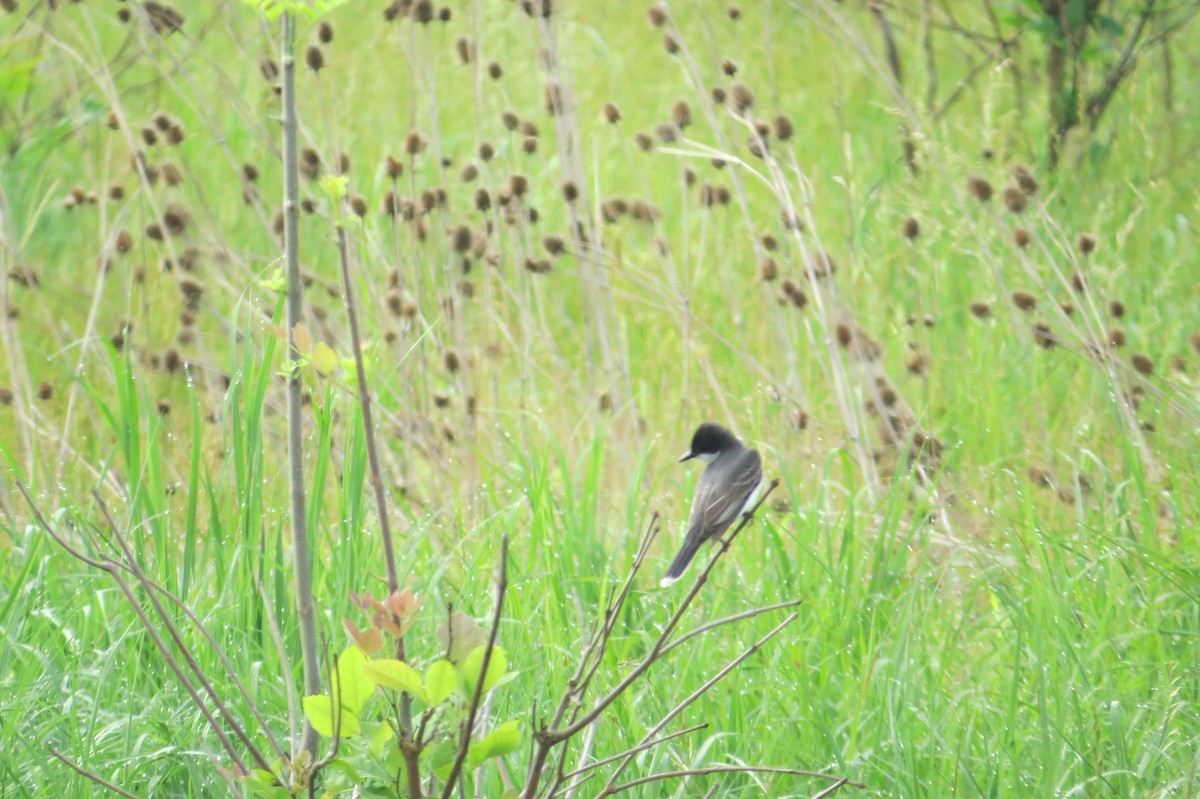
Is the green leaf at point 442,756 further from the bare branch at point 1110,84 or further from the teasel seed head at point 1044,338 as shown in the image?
the bare branch at point 1110,84

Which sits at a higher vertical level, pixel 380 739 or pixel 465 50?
pixel 465 50

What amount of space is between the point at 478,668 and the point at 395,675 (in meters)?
0.10

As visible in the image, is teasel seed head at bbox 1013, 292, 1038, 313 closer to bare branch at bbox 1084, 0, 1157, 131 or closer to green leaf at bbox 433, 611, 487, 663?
bare branch at bbox 1084, 0, 1157, 131

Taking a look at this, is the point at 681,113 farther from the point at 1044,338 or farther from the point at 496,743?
the point at 496,743

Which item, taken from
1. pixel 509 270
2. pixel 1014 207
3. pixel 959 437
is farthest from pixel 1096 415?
pixel 509 270

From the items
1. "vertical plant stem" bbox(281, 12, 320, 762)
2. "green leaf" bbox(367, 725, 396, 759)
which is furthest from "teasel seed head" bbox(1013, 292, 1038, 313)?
"green leaf" bbox(367, 725, 396, 759)

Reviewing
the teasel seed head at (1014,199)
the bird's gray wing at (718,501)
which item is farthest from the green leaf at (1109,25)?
the bird's gray wing at (718,501)

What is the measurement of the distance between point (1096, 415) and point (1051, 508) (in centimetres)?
58

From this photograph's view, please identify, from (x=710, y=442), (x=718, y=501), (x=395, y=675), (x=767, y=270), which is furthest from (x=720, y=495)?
(x=395, y=675)

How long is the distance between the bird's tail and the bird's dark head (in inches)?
19.3

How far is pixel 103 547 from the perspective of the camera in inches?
127

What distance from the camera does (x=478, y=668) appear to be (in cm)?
160

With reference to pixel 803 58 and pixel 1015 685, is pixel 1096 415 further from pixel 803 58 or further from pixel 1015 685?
pixel 803 58

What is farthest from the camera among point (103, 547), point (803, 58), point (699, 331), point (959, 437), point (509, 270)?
point (803, 58)
